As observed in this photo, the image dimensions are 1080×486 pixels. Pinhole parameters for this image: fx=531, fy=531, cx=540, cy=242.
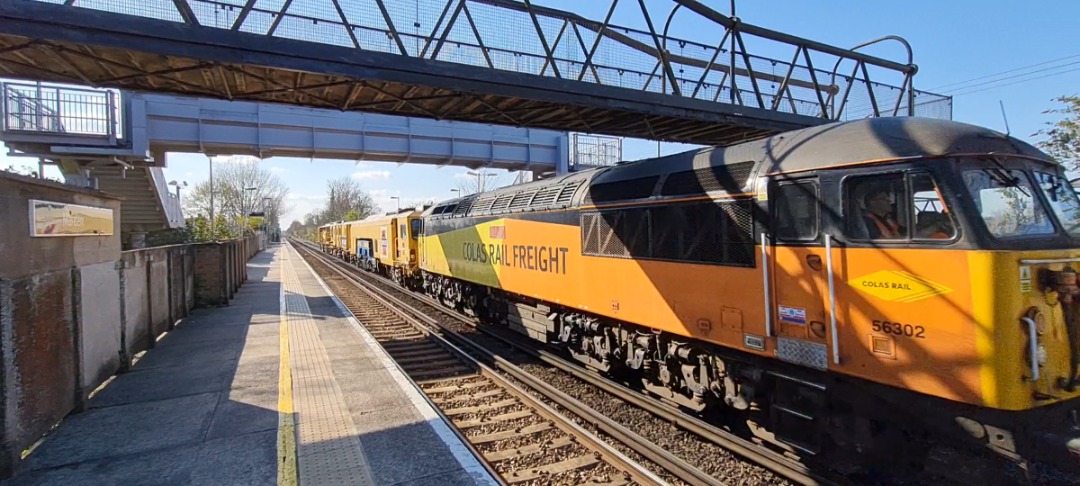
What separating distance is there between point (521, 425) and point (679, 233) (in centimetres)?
306

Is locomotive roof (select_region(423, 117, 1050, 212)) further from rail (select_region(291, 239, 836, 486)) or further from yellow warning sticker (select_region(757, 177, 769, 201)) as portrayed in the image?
rail (select_region(291, 239, 836, 486))

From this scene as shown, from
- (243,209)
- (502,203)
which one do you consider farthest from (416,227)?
(243,209)

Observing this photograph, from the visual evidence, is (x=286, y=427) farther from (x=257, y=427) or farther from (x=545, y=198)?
(x=545, y=198)

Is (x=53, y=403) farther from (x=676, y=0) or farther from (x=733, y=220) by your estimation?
(x=676, y=0)

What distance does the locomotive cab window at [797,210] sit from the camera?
481 centimetres

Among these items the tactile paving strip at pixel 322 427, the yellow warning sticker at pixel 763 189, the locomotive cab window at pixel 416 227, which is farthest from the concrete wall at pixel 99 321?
the locomotive cab window at pixel 416 227

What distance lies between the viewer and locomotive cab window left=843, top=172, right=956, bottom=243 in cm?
412

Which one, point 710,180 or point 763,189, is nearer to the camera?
point 763,189

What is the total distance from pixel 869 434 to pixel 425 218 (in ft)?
46.2

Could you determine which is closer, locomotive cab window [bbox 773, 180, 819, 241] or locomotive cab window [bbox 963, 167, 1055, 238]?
locomotive cab window [bbox 963, 167, 1055, 238]

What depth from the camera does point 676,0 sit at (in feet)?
28.1

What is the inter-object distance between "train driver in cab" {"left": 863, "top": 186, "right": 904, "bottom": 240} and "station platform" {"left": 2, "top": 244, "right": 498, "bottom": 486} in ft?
12.9

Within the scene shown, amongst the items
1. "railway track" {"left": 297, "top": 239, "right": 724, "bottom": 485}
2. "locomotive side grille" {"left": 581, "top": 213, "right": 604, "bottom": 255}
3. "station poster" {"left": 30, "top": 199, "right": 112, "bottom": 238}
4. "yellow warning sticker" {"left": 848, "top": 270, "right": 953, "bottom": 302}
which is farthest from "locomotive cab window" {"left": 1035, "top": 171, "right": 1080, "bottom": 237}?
"station poster" {"left": 30, "top": 199, "right": 112, "bottom": 238}

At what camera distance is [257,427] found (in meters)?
6.00
